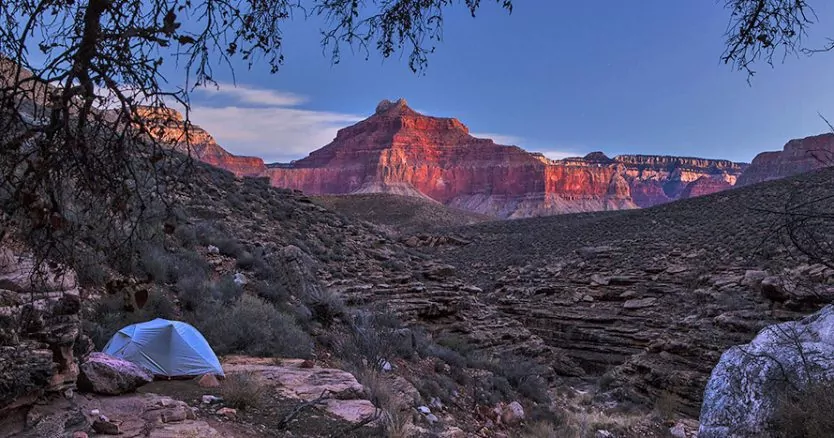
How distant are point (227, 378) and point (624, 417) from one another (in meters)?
7.37

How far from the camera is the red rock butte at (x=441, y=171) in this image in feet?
374

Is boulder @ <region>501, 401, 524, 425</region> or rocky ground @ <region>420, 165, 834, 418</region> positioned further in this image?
rocky ground @ <region>420, 165, 834, 418</region>

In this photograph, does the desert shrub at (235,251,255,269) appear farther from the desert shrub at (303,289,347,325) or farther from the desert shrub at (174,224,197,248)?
the desert shrub at (303,289,347,325)

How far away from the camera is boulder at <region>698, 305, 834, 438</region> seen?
5.88m

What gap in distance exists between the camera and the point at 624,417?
9.60 meters

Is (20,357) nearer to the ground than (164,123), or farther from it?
nearer to the ground

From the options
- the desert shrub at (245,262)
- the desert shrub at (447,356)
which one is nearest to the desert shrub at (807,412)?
the desert shrub at (447,356)

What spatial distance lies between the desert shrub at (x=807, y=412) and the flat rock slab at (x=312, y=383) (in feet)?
13.4

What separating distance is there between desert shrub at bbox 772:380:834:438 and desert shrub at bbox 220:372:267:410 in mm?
5067

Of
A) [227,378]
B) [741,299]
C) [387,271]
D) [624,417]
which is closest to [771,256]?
[741,299]

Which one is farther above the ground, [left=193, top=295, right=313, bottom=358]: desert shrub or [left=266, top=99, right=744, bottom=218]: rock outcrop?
[left=266, top=99, right=744, bottom=218]: rock outcrop

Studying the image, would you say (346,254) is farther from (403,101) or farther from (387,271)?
(403,101)

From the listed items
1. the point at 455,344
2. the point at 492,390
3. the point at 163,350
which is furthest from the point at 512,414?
the point at 163,350

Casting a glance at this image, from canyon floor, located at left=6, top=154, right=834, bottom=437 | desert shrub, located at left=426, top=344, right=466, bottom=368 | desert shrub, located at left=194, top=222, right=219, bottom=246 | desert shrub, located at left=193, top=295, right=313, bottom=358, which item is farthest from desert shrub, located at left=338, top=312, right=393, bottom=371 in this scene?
desert shrub, located at left=194, top=222, right=219, bottom=246
